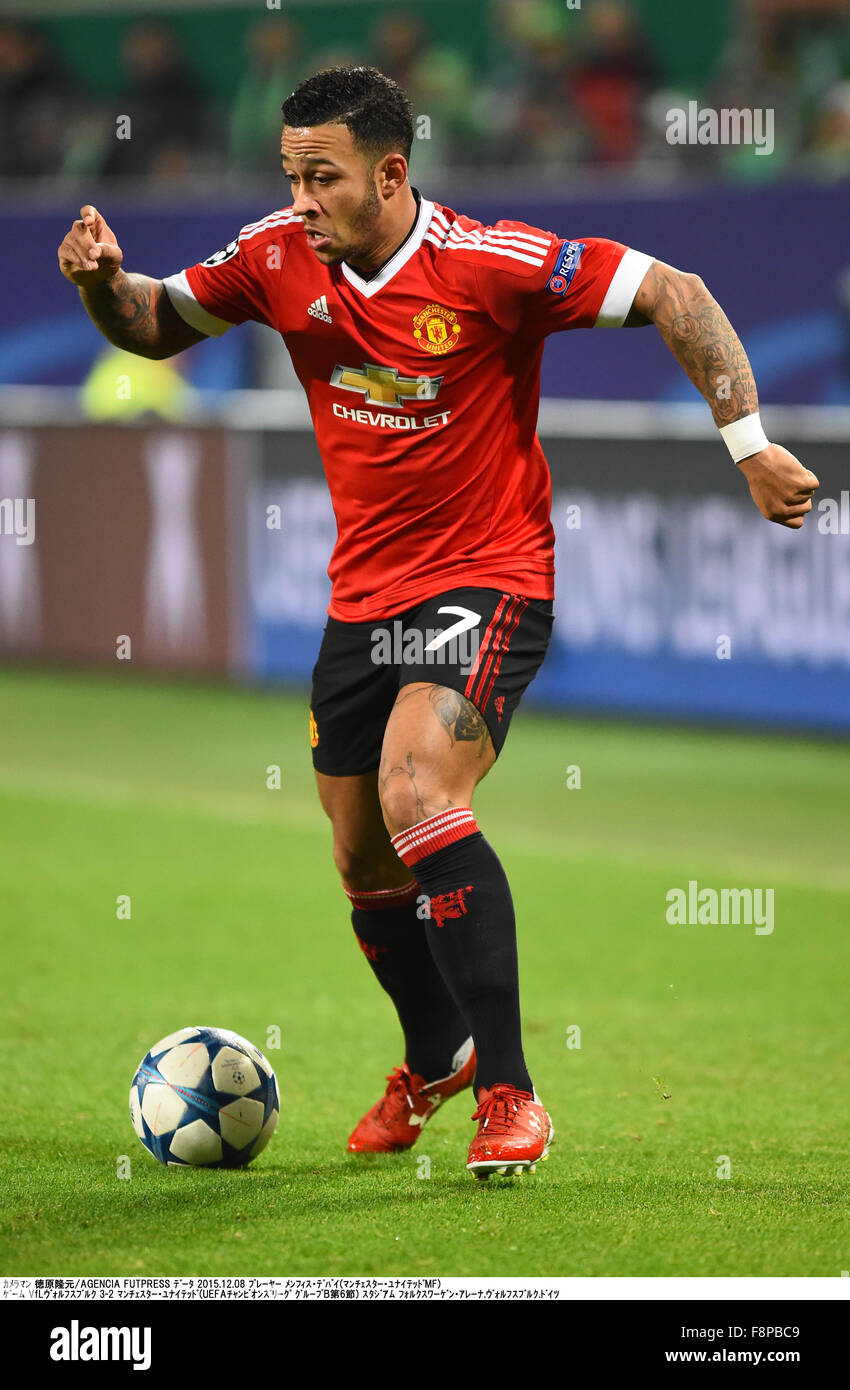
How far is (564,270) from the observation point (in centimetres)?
414

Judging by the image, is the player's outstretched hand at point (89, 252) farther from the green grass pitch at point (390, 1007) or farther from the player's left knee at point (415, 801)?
the green grass pitch at point (390, 1007)

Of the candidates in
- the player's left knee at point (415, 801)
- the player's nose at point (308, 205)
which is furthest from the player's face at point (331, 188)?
the player's left knee at point (415, 801)

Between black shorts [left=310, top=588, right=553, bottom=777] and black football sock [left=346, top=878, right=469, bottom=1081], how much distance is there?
1.32 ft

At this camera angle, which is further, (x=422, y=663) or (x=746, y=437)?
(x=422, y=663)

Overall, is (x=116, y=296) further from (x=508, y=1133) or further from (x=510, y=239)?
(x=508, y=1133)

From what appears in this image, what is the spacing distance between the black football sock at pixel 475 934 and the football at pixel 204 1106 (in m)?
0.67

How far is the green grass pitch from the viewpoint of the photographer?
12.5ft

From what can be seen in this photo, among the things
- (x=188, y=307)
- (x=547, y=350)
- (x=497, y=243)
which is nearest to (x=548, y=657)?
(x=547, y=350)

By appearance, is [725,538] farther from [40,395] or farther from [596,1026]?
[40,395]

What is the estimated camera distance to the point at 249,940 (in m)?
7.08

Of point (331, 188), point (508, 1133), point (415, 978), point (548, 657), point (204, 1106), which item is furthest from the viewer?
point (548, 657)

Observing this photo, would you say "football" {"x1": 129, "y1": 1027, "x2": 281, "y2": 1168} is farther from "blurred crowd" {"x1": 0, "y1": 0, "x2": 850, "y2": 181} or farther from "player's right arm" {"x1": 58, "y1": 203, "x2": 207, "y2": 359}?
"blurred crowd" {"x1": 0, "y1": 0, "x2": 850, "y2": 181}

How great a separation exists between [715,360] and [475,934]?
132cm

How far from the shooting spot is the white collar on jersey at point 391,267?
4.25 metres
